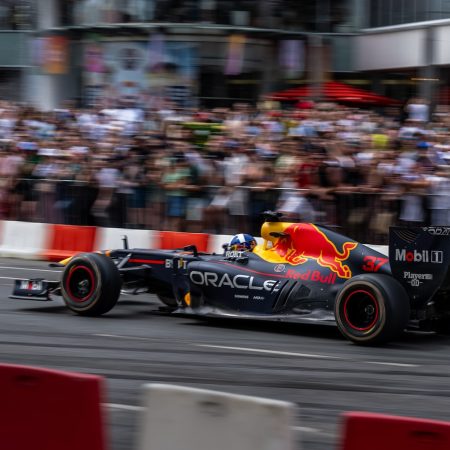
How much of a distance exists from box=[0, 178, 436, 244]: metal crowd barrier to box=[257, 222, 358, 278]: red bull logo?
3.85 m

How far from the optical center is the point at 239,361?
344 inches

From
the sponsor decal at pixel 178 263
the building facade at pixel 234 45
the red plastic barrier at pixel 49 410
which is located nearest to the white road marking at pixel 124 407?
the red plastic barrier at pixel 49 410

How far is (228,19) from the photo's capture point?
24.9 metres

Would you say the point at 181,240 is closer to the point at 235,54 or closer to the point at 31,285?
the point at 31,285

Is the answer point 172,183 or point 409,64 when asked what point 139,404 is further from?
point 409,64

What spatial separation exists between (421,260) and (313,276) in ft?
3.57

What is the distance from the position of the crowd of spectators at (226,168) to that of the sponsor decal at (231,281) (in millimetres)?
4029

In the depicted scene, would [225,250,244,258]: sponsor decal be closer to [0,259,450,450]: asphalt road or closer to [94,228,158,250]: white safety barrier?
[0,259,450,450]: asphalt road

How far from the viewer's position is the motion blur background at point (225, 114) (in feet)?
48.0

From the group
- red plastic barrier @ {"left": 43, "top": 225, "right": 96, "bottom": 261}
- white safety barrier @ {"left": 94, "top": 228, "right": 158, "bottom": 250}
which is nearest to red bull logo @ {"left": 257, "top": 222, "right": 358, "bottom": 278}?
white safety barrier @ {"left": 94, "top": 228, "right": 158, "bottom": 250}

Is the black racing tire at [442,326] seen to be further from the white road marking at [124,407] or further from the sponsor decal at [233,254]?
the white road marking at [124,407]

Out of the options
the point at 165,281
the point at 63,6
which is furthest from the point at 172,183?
the point at 63,6

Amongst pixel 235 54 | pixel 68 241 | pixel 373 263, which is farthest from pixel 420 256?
pixel 235 54

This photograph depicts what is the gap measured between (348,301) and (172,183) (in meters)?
6.65
